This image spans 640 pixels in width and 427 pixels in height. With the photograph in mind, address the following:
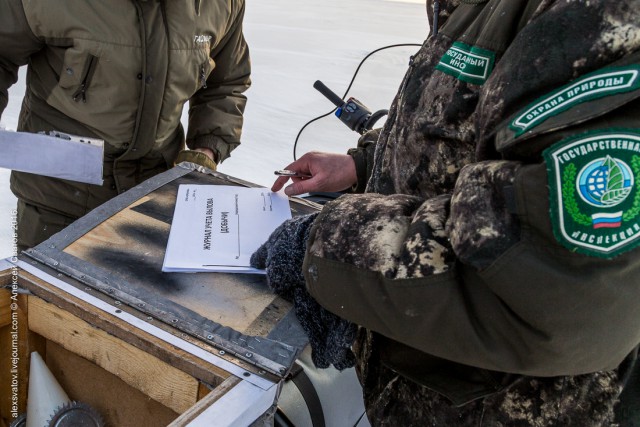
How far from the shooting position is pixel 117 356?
0.94m

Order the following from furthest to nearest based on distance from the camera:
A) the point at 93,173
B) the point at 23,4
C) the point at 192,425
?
the point at 23,4 < the point at 93,173 < the point at 192,425

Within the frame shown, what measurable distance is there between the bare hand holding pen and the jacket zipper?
66 centimetres

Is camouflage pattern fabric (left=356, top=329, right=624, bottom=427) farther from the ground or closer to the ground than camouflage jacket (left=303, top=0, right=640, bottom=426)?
closer to the ground

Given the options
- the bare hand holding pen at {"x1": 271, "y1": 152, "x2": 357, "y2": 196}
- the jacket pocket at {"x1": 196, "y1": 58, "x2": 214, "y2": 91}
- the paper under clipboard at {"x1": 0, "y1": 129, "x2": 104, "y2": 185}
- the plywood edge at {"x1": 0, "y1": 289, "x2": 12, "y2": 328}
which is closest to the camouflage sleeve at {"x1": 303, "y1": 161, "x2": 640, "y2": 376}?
the bare hand holding pen at {"x1": 271, "y1": 152, "x2": 357, "y2": 196}

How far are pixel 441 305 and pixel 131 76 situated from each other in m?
1.22

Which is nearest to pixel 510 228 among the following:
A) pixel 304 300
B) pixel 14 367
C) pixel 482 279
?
pixel 482 279

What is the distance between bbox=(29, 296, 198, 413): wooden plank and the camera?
0.89 m

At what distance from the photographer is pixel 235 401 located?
0.77 meters

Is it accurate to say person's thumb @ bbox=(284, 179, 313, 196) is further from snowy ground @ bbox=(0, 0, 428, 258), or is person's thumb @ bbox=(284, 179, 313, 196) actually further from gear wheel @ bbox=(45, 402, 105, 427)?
Result: snowy ground @ bbox=(0, 0, 428, 258)

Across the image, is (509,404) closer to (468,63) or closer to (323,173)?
(468,63)

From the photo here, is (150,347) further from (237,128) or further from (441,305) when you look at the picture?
(237,128)

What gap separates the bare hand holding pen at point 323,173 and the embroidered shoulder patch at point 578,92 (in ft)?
2.08

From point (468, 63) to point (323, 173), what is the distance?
522 millimetres

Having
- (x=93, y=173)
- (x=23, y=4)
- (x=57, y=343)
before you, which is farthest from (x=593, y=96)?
(x=23, y=4)
